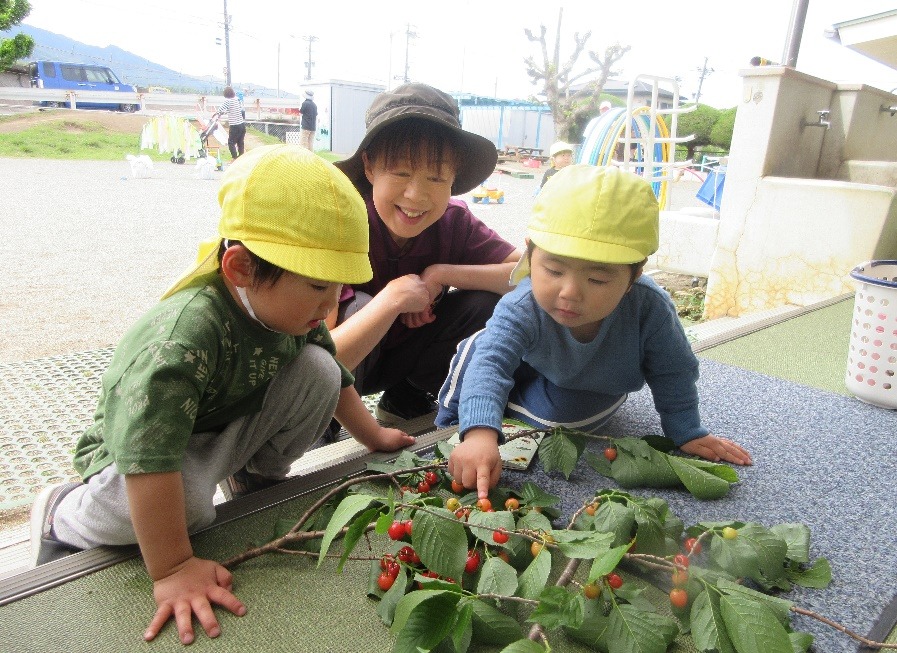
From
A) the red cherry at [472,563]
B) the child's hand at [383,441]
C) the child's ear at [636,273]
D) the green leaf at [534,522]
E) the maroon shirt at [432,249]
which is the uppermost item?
the child's ear at [636,273]

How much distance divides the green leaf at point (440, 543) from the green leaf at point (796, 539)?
0.50 metres

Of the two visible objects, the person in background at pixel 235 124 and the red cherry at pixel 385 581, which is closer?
the red cherry at pixel 385 581

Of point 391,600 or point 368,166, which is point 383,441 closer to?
point 391,600

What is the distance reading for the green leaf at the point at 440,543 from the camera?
819mm

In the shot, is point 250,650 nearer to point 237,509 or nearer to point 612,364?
point 237,509

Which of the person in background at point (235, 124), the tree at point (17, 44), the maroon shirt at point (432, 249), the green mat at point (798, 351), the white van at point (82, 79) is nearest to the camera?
the maroon shirt at point (432, 249)

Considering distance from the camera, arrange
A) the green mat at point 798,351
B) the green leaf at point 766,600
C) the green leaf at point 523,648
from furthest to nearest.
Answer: the green mat at point 798,351, the green leaf at point 766,600, the green leaf at point 523,648

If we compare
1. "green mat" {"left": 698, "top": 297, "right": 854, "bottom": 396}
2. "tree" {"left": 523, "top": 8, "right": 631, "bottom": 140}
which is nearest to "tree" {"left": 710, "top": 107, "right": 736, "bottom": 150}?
"tree" {"left": 523, "top": 8, "right": 631, "bottom": 140}

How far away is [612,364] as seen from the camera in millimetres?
1281

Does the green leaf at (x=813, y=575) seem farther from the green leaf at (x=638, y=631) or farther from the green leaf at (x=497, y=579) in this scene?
the green leaf at (x=497, y=579)

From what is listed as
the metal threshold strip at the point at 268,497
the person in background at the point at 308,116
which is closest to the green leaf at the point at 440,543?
the metal threshold strip at the point at 268,497

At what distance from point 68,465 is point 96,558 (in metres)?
1.01

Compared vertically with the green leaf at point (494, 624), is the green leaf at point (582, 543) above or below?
above

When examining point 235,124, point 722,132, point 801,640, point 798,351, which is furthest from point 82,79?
point 801,640
